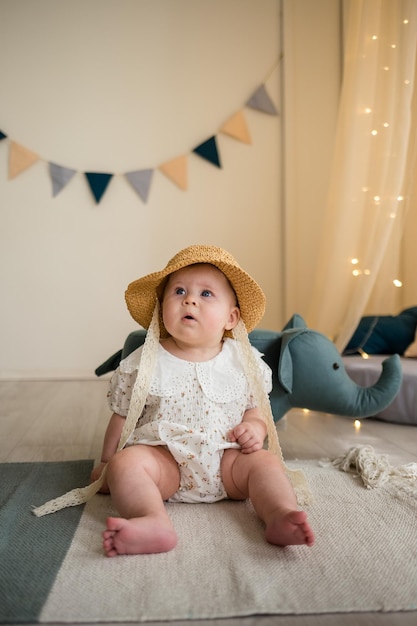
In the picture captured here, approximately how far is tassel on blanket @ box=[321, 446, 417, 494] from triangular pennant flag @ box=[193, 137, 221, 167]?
7.74 feet

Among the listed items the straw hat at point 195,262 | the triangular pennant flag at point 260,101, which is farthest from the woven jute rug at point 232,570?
the triangular pennant flag at point 260,101

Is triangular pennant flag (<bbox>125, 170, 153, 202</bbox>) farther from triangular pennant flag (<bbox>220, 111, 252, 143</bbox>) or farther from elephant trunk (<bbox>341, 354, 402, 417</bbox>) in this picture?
elephant trunk (<bbox>341, 354, 402, 417</bbox>)

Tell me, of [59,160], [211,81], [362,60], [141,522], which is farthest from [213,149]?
[141,522]

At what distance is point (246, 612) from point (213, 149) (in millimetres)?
3037

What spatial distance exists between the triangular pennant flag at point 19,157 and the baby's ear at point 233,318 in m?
2.40

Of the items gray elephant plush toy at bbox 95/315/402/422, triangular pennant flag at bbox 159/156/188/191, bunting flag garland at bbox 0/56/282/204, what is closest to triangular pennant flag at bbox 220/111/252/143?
bunting flag garland at bbox 0/56/282/204

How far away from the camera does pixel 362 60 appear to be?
255 centimetres

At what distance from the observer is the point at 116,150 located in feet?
11.6

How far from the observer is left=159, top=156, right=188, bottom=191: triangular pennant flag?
3.56 m

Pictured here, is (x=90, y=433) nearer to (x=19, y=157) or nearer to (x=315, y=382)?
(x=315, y=382)

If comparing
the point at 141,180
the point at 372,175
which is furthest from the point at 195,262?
the point at 141,180

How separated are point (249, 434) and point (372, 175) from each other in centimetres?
156

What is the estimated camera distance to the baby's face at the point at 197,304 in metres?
1.39

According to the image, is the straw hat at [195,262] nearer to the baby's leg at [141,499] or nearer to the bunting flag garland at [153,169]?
the baby's leg at [141,499]
